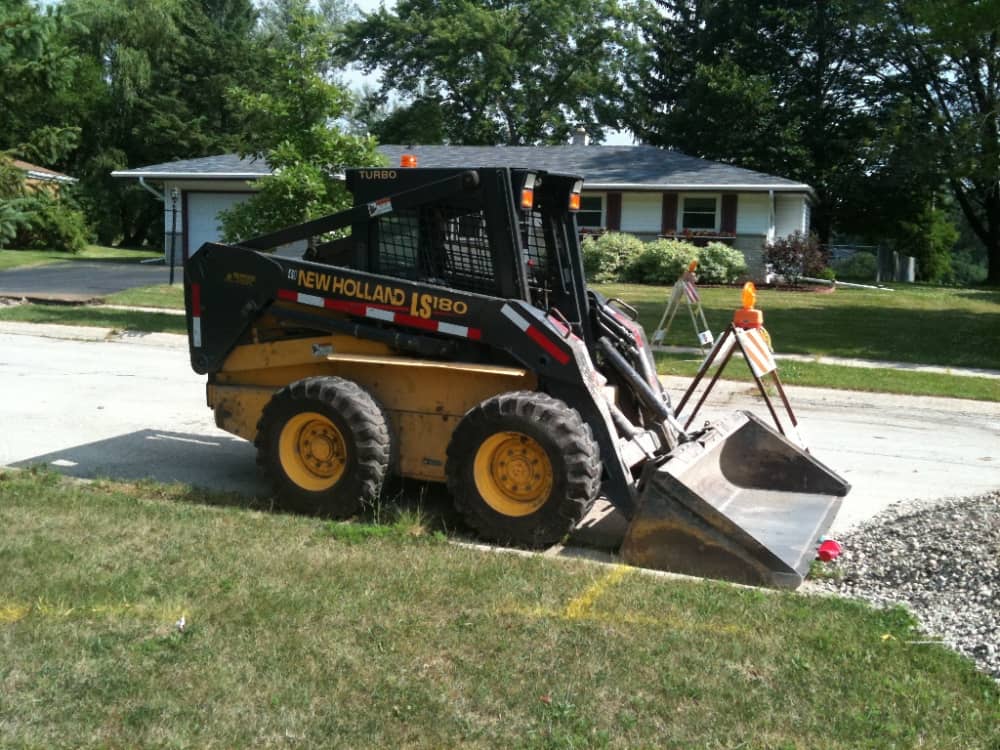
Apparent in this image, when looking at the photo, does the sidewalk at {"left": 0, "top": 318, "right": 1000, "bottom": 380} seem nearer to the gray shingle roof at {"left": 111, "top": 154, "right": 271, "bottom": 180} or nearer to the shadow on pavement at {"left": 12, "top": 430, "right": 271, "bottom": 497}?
the shadow on pavement at {"left": 12, "top": 430, "right": 271, "bottom": 497}

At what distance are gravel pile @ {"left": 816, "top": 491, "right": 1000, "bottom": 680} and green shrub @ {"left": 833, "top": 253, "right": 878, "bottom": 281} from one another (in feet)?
108

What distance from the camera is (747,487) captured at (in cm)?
730

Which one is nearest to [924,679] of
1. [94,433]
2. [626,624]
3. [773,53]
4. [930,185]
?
[626,624]

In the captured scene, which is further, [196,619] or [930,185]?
[930,185]

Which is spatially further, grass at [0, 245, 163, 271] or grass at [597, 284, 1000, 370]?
grass at [0, 245, 163, 271]

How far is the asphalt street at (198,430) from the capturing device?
8305 mm

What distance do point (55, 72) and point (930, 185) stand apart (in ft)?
119

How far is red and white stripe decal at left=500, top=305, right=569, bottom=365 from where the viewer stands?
6.42m

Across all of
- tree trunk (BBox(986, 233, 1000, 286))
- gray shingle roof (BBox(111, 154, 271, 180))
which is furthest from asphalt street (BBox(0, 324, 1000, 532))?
tree trunk (BBox(986, 233, 1000, 286))

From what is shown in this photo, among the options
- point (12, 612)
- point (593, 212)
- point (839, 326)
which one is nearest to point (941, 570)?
point (12, 612)

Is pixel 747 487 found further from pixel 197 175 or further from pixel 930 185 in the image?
pixel 930 185

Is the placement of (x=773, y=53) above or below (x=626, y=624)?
above

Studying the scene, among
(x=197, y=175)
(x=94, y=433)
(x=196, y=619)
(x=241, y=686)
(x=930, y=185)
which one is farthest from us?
(x=930, y=185)

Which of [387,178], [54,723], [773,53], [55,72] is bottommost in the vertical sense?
[54,723]
